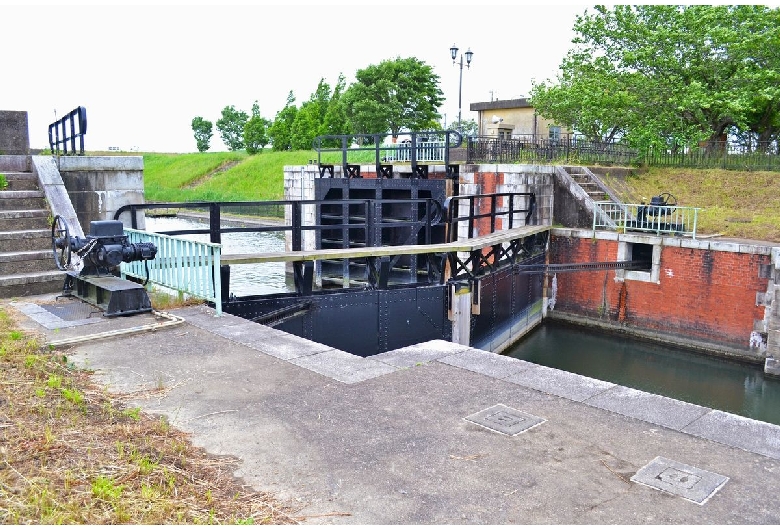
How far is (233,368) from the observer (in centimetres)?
571

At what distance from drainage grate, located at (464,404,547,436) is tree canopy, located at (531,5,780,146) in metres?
20.0

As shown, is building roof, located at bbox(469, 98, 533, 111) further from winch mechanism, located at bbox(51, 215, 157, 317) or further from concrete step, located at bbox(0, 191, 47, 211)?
winch mechanism, located at bbox(51, 215, 157, 317)

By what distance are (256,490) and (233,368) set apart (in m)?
2.25

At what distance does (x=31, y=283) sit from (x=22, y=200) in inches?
71.5

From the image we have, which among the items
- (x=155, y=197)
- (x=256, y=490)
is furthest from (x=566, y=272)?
(x=155, y=197)

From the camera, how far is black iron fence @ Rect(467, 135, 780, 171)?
21.0m

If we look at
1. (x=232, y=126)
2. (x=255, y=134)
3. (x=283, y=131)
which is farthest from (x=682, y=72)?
(x=232, y=126)

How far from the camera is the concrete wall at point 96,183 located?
9.80 m

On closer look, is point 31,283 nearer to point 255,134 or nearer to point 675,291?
point 675,291

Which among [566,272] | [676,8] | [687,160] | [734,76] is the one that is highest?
[676,8]

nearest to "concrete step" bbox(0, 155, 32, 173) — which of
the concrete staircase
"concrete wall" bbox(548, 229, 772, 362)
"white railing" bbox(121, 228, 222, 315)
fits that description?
the concrete staircase

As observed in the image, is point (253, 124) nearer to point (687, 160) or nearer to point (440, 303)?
point (687, 160)

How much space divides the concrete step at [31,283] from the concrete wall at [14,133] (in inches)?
116

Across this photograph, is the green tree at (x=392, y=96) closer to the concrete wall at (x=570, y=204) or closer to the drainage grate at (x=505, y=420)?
the concrete wall at (x=570, y=204)
